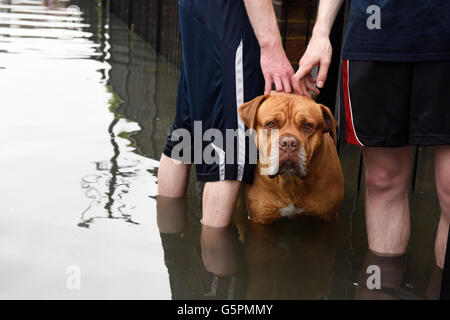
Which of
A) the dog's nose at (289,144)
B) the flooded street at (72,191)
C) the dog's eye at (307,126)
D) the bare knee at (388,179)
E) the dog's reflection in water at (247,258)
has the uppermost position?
the dog's eye at (307,126)

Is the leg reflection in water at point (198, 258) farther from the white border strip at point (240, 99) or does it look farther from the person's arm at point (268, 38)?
the person's arm at point (268, 38)

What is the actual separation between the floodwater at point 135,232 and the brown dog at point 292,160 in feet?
0.57

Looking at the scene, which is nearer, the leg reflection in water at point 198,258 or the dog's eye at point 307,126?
the leg reflection in water at point 198,258

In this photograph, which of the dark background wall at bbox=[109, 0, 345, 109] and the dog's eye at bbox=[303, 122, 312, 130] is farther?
the dark background wall at bbox=[109, 0, 345, 109]

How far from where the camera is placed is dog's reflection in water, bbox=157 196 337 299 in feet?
10.0

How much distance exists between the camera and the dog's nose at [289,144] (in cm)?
345

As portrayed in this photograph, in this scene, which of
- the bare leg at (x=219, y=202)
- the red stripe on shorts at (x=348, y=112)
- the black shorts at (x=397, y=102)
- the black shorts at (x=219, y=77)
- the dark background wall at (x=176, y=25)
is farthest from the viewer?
the dark background wall at (x=176, y=25)

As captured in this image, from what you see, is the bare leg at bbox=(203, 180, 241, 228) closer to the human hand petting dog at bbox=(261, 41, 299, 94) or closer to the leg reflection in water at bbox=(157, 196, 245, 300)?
the leg reflection in water at bbox=(157, 196, 245, 300)

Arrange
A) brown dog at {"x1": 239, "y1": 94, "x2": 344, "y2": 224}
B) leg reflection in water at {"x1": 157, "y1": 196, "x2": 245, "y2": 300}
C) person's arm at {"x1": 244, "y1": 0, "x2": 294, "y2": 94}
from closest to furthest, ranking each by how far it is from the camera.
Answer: leg reflection in water at {"x1": 157, "y1": 196, "x2": 245, "y2": 300}
person's arm at {"x1": 244, "y1": 0, "x2": 294, "y2": 94}
brown dog at {"x1": 239, "y1": 94, "x2": 344, "y2": 224}

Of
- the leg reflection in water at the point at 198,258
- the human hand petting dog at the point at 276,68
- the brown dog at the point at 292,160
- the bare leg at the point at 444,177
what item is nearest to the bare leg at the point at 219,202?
the leg reflection in water at the point at 198,258

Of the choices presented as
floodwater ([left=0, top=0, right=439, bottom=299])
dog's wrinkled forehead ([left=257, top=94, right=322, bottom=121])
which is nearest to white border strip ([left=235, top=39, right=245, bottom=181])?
dog's wrinkled forehead ([left=257, top=94, right=322, bottom=121])

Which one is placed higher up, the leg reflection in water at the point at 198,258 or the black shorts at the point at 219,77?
the black shorts at the point at 219,77

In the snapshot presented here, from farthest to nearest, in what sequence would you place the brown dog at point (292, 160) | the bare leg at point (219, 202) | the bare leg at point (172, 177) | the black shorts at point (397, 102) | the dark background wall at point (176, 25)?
the dark background wall at point (176, 25) < the bare leg at point (172, 177) < the bare leg at point (219, 202) < the brown dog at point (292, 160) < the black shorts at point (397, 102)

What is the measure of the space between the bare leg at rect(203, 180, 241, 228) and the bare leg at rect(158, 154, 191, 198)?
44 centimetres
